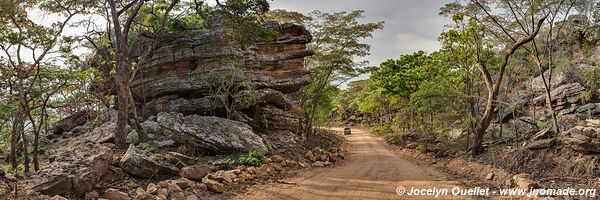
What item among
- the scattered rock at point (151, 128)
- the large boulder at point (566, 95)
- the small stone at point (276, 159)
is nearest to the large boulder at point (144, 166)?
the small stone at point (276, 159)

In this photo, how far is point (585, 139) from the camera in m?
8.97

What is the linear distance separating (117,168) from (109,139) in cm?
662

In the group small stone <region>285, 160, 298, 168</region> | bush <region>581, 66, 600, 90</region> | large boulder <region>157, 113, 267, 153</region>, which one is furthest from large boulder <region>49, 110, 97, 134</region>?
bush <region>581, 66, 600, 90</region>

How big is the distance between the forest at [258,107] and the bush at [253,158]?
1.7 inches

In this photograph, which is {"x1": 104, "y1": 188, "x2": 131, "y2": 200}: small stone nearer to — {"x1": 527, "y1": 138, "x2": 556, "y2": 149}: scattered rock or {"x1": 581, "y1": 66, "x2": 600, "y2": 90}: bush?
{"x1": 527, "y1": 138, "x2": 556, "y2": 149}: scattered rock

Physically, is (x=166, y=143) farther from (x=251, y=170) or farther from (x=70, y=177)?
(x=70, y=177)

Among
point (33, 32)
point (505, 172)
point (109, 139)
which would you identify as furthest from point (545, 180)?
point (33, 32)

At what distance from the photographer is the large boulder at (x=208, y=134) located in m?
12.6

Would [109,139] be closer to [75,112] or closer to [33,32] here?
[33,32]

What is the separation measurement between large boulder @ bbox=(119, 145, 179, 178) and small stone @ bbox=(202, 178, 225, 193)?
1.46m

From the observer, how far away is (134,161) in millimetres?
9086

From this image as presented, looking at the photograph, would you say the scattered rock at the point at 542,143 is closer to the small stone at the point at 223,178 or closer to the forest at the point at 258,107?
the forest at the point at 258,107

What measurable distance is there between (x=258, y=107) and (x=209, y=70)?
10.3ft

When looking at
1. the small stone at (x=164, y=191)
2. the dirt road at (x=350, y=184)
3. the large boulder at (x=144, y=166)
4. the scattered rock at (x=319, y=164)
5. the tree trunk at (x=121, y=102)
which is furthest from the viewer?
the scattered rock at (x=319, y=164)
